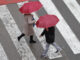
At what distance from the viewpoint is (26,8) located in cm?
991

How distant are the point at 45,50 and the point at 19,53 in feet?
3.29

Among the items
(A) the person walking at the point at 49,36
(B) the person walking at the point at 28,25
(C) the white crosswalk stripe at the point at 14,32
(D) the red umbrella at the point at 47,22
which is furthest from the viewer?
(C) the white crosswalk stripe at the point at 14,32

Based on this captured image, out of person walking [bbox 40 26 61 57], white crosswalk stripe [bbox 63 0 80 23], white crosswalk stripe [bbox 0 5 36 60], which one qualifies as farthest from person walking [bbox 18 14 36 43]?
white crosswalk stripe [bbox 63 0 80 23]

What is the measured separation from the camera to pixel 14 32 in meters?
11.6

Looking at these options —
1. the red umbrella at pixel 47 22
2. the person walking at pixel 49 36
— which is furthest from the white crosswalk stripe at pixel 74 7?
the red umbrella at pixel 47 22

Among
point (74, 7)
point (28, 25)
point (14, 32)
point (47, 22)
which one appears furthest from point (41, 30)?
point (47, 22)

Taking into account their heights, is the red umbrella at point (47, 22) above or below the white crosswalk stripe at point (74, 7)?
above

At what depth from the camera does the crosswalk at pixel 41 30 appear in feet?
Result: 35.6

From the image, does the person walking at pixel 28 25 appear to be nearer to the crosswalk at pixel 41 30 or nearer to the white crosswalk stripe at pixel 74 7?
the crosswalk at pixel 41 30

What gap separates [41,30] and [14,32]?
108 centimetres

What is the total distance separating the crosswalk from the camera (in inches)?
427

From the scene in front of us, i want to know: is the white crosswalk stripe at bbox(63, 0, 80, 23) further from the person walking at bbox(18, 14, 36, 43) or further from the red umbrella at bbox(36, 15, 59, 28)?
the red umbrella at bbox(36, 15, 59, 28)

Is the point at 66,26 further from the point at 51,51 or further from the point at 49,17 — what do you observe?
the point at 49,17

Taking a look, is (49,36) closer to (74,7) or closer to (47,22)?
(47,22)
